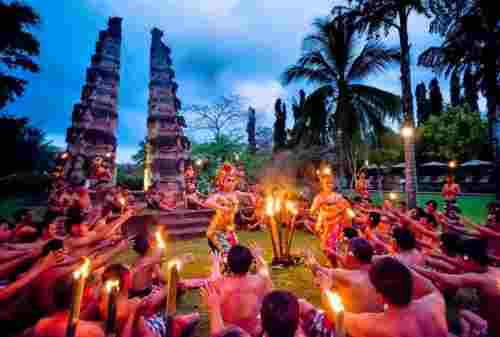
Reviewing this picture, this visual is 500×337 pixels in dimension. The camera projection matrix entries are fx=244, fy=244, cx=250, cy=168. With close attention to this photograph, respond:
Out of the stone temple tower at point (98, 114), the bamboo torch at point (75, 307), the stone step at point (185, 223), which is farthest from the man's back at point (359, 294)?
the stone temple tower at point (98, 114)

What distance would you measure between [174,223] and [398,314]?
10.6 meters

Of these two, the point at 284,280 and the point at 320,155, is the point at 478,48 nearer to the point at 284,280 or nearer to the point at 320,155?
the point at 320,155

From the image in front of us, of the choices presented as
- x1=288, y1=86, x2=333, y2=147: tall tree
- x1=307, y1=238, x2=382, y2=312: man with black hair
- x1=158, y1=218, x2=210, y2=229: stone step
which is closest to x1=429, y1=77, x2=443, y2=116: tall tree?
x1=288, y1=86, x2=333, y2=147: tall tree

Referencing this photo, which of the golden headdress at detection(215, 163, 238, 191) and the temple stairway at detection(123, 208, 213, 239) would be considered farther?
the temple stairway at detection(123, 208, 213, 239)

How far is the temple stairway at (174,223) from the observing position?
10.5m

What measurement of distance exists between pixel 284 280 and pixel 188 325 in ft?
9.39

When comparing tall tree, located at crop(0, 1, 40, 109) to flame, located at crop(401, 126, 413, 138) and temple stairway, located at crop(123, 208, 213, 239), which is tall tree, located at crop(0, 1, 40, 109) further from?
flame, located at crop(401, 126, 413, 138)

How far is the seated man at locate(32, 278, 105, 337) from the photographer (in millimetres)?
1950

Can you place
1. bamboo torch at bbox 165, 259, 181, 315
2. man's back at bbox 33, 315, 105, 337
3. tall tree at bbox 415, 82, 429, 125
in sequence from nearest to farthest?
bamboo torch at bbox 165, 259, 181, 315 < man's back at bbox 33, 315, 105, 337 < tall tree at bbox 415, 82, 429, 125

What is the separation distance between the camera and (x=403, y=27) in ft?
30.9

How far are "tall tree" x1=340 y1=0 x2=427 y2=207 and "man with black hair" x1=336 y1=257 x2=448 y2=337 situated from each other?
27.7 ft

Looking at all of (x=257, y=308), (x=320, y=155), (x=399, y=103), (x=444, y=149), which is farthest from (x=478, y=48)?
(x=444, y=149)

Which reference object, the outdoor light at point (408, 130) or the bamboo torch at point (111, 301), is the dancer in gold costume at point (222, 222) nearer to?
the bamboo torch at point (111, 301)

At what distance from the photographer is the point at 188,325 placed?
3.17m
